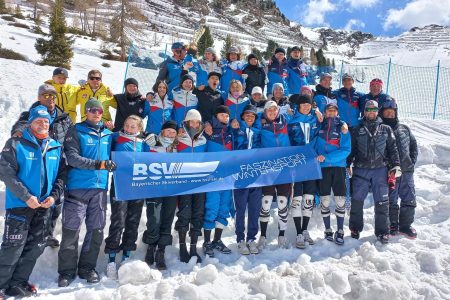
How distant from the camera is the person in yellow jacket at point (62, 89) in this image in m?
5.58

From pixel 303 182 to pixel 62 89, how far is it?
4.35m

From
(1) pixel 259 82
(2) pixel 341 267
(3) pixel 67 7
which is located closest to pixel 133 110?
(1) pixel 259 82

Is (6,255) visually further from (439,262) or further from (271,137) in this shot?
(439,262)

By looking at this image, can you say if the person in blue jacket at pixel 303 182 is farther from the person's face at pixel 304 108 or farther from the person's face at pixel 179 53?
the person's face at pixel 179 53

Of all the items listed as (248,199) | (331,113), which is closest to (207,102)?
(248,199)

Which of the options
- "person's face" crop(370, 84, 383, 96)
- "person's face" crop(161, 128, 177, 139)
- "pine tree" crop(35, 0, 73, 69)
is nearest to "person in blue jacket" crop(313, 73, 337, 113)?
"person's face" crop(370, 84, 383, 96)

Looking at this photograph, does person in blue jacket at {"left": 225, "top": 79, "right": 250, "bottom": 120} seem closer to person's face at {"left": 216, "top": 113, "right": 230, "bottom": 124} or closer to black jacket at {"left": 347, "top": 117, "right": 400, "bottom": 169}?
person's face at {"left": 216, "top": 113, "right": 230, "bottom": 124}

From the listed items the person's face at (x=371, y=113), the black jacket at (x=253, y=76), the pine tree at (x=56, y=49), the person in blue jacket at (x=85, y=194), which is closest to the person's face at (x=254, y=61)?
the black jacket at (x=253, y=76)

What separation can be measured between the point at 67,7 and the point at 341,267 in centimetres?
8630

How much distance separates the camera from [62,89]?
5.70 m

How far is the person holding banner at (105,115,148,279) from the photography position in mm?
4559

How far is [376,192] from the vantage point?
18.8ft

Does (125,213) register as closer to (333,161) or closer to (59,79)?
(59,79)

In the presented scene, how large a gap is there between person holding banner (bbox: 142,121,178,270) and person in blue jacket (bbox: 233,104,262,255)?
109 cm
